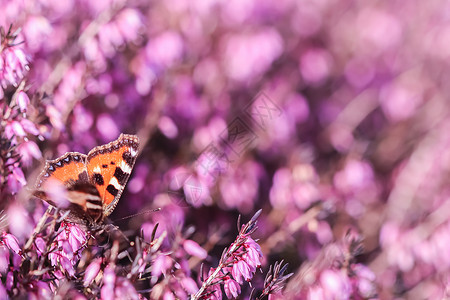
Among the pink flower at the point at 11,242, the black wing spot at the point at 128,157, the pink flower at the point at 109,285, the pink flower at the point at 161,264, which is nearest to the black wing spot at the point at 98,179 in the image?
the black wing spot at the point at 128,157

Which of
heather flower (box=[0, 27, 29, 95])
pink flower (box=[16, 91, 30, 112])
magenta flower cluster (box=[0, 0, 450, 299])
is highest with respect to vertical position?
heather flower (box=[0, 27, 29, 95])

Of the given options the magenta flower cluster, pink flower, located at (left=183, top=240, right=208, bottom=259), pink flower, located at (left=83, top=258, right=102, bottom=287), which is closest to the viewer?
pink flower, located at (left=83, top=258, right=102, bottom=287)

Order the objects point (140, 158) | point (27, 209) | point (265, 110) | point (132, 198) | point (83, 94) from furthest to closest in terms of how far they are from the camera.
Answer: point (265, 110), point (140, 158), point (132, 198), point (83, 94), point (27, 209)

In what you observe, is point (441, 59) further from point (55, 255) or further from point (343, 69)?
point (55, 255)

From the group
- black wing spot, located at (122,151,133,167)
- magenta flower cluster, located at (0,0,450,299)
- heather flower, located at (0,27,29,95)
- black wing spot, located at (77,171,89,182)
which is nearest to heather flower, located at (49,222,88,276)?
magenta flower cluster, located at (0,0,450,299)

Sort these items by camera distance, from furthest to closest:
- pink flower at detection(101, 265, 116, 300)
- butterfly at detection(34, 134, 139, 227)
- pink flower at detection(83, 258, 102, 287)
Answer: butterfly at detection(34, 134, 139, 227)
pink flower at detection(83, 258, 102, 287)
pink flower at detection(101, 265, 116, 300)

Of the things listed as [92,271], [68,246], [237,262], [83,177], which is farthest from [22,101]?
[237,262]

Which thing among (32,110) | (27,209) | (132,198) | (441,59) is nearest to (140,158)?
(132,198)

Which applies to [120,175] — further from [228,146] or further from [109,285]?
[228,146]

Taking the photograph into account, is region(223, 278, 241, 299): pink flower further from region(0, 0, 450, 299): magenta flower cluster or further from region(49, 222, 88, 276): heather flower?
region(49, 222, 88, 276): heather flower
